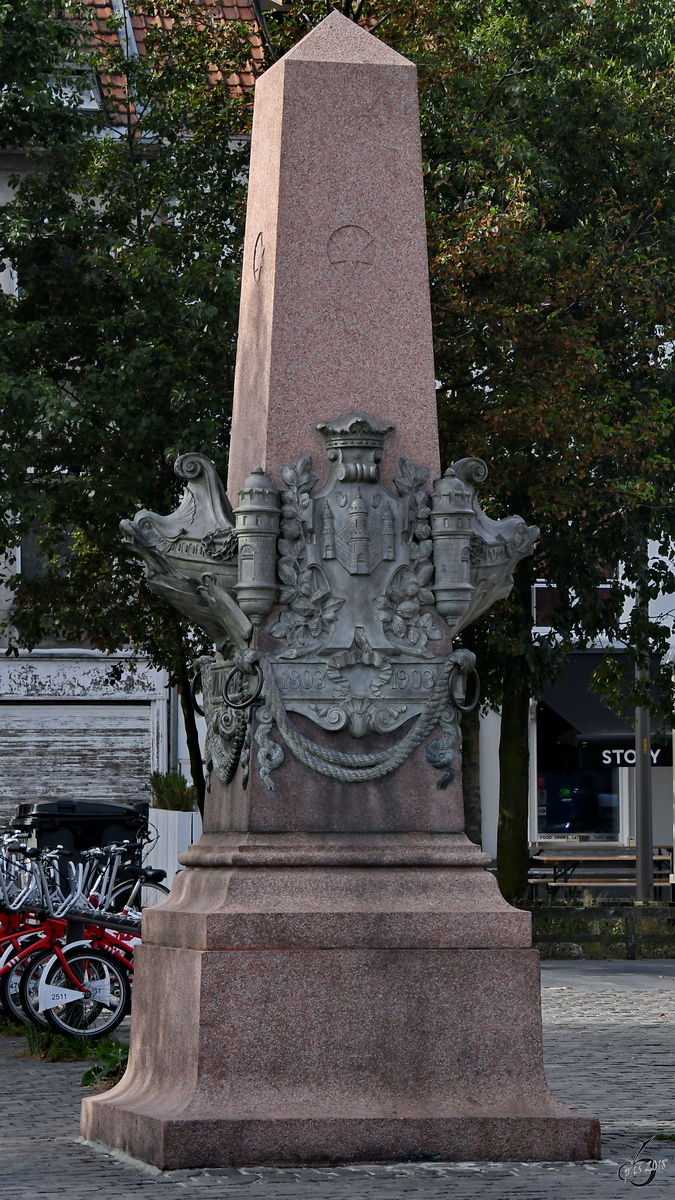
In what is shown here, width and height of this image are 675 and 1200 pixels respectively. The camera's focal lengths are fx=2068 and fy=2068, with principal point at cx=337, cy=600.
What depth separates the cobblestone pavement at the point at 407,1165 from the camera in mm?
7598

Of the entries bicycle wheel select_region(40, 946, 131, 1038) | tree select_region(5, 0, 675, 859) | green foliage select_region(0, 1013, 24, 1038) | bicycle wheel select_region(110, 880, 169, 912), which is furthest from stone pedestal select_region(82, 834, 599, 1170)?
tree select_region(5, 0, 675, 859)

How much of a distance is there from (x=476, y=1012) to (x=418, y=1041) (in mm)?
273

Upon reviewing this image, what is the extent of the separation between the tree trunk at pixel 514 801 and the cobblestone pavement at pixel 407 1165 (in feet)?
28.0

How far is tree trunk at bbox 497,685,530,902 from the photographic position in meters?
24.3

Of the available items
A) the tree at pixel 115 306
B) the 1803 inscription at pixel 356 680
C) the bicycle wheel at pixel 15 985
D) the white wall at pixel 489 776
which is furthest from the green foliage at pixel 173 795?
the 1803 inscription at pixel 356 680

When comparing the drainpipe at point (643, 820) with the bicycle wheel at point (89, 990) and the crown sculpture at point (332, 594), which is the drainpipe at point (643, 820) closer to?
the bicycle wheel at point (89, 990)

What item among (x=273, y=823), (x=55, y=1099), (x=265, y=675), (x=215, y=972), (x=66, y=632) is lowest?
(x=55, y=1099)

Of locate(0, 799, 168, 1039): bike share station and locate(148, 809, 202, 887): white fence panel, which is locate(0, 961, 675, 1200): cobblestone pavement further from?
locate(148, 809, 202, 887): white fence panel

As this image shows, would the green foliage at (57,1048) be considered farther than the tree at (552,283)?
No

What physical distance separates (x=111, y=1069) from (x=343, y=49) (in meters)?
5.44

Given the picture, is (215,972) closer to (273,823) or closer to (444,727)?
(273,823)

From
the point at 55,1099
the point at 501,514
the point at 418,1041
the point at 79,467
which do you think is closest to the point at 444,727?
the point at 418,1041

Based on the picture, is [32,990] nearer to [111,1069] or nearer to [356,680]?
[111,1069]

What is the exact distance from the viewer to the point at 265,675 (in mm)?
9078
